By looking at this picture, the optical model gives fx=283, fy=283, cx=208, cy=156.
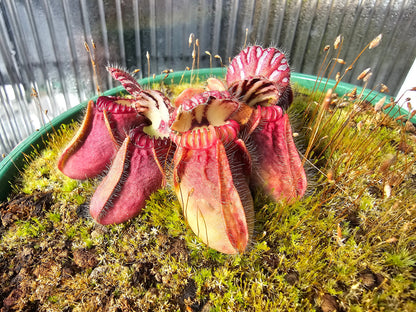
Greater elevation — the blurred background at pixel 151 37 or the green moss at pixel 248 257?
the blurred background at pixel 151 37

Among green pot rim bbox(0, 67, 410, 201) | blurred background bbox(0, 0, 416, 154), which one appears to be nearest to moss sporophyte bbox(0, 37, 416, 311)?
green pot rim bbox(0, 67, 410, 201)

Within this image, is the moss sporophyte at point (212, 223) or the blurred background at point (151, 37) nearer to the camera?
the moss sporophyte at point (212, 223)

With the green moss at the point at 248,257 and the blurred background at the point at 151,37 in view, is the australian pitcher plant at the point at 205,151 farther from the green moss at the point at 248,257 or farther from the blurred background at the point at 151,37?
the blurred background at the point at 151,37

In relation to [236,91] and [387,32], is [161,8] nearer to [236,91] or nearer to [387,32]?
[236,91]

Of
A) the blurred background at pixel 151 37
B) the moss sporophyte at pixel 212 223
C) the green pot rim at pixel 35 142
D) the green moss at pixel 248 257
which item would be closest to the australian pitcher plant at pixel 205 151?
the moss sporophyte at pixel 212 223

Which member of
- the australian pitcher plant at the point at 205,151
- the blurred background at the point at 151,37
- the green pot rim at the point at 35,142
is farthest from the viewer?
the blurred background at the point at 151,37

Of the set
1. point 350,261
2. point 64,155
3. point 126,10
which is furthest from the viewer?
point 126,10

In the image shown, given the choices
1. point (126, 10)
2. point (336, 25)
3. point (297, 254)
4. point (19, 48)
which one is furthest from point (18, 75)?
point (336, 25)

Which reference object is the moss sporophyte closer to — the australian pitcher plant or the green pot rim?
the australian pitcher plant

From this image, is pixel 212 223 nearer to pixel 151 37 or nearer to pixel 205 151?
pixel 205 151
